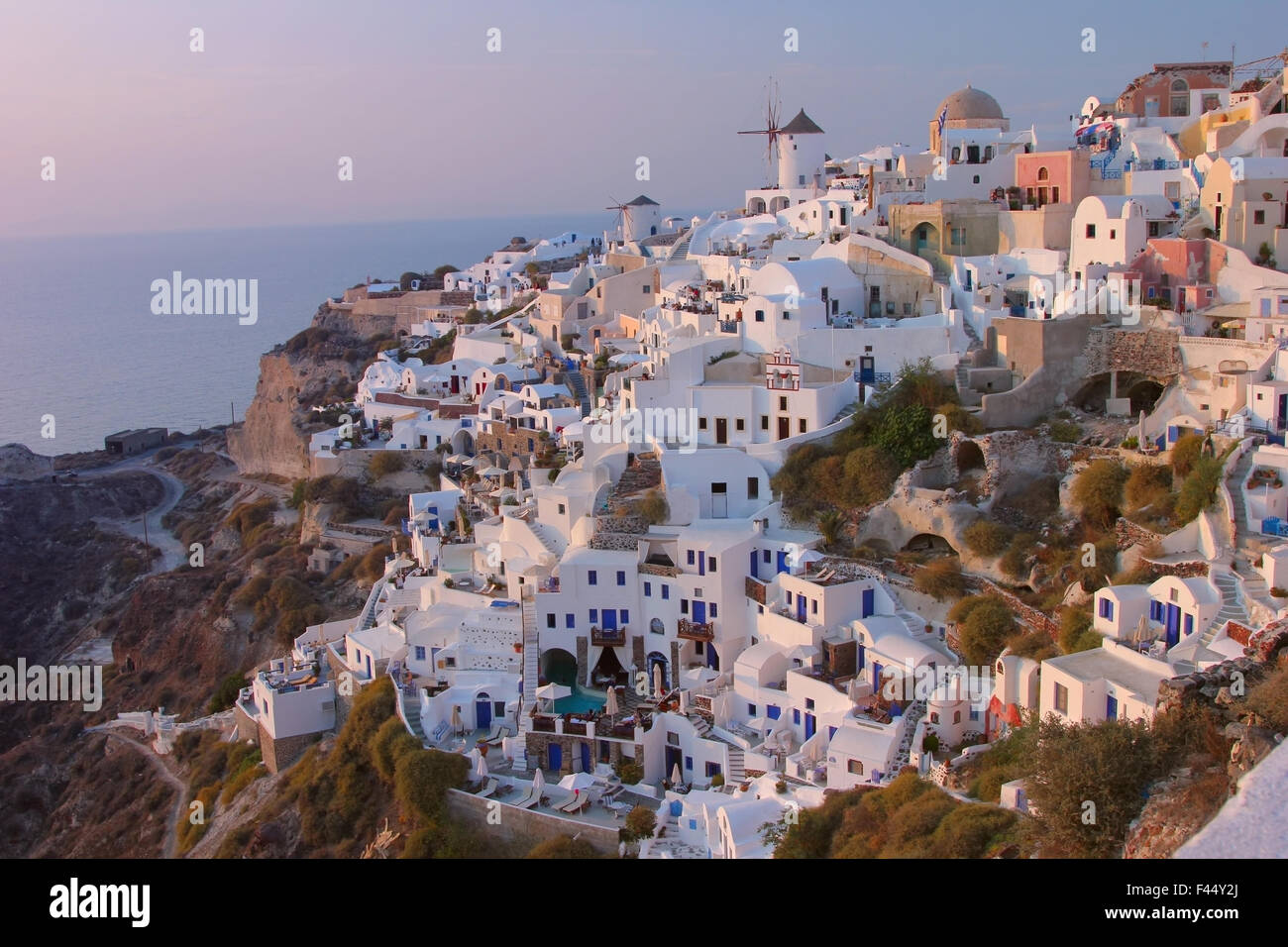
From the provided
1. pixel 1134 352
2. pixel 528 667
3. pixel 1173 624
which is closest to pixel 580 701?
pixel 528 667

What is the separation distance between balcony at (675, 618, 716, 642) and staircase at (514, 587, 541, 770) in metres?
2.47

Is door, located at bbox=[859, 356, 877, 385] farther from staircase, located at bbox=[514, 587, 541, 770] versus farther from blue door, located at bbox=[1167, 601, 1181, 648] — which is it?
blue door, located at bbox=[1167, 601, 1181, 648]

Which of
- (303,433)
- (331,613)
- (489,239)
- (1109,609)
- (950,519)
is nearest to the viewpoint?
(1109,609)

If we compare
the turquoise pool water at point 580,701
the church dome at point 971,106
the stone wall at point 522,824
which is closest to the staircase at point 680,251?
the church dome at point 971,106

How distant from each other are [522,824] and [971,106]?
23562 millimetres

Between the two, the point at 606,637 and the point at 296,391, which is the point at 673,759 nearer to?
the point at 606,637

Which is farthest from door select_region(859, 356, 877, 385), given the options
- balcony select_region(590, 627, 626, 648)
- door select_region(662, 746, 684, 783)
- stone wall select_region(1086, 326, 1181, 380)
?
door select_region(662, 746, 684, 783)

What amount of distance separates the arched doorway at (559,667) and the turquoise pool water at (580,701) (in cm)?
35

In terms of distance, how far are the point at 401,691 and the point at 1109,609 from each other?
11194 millimetres

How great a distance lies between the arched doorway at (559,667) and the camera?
2219 centimetres

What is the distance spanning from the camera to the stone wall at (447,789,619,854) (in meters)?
17.0
